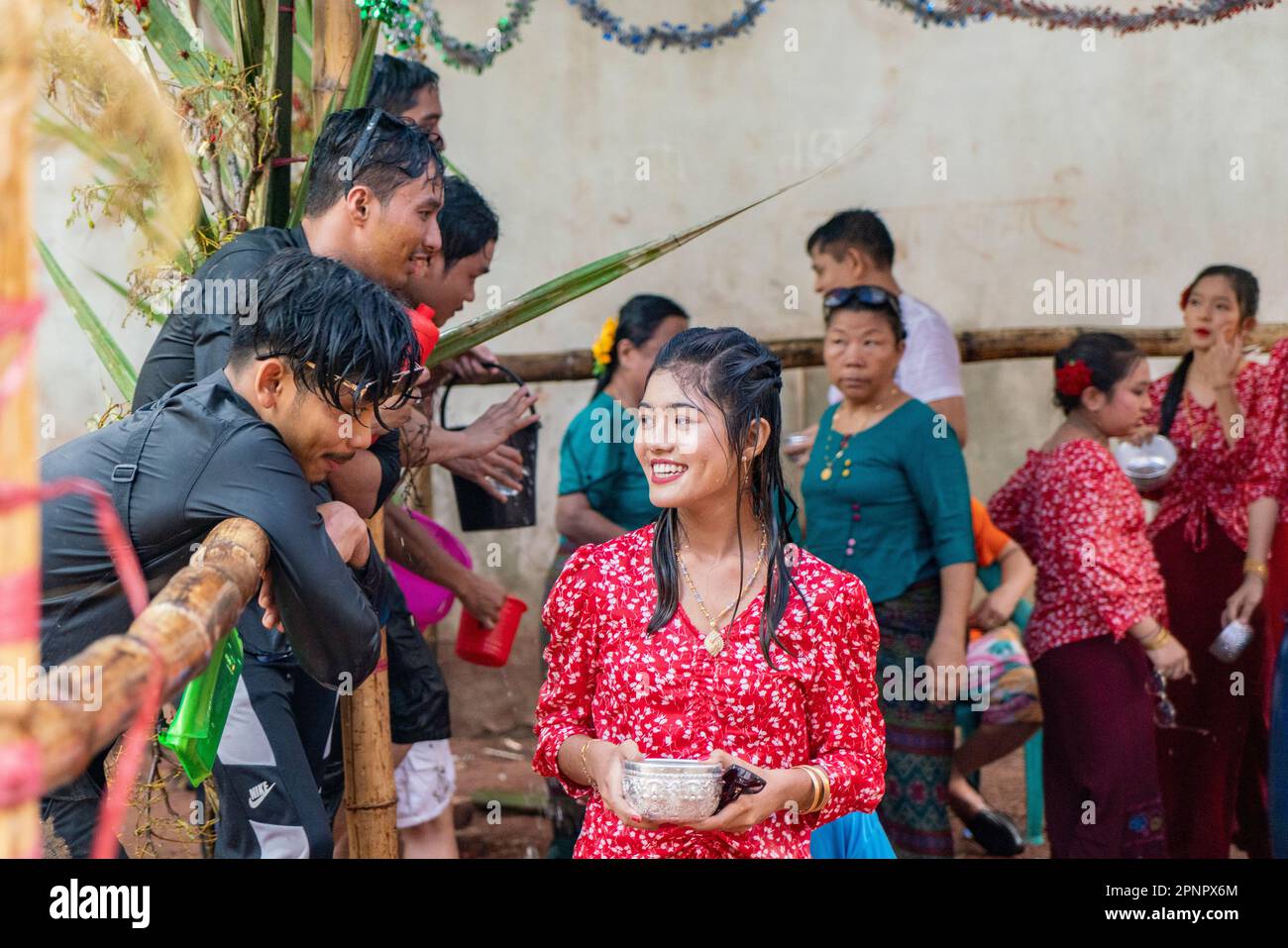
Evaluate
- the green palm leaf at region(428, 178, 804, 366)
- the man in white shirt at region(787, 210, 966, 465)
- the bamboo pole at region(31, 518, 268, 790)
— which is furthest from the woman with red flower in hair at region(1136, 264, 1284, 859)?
the bamboo pole at region(31, 518, 268, 790)

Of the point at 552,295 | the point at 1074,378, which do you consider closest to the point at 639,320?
the point at 1074,378

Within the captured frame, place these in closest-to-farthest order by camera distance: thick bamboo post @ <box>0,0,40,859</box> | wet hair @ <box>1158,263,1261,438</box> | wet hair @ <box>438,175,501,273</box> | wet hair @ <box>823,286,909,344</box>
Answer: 1. thick bamboo post @ <box>0,0,40,859</box>
2. wet hair @ <box>438,175,501,273</box>
3. wet hair @ <box>823,286,909,344</box>
4. wet hair @ <box>1158,263,1261,438</box>

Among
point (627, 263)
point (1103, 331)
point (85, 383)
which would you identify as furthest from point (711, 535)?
point (85, 383)

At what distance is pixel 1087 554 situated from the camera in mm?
3859

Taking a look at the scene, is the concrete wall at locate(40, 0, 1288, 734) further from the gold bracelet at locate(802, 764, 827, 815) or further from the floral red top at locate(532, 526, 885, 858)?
the gold bracelet at locate(802, 764, 827, 815)

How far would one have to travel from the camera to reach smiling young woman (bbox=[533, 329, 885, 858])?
2.21 metres

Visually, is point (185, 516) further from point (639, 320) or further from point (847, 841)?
point (639, 320)

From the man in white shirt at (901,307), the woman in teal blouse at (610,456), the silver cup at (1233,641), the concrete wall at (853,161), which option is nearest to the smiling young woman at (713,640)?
the woman in teal blouse at (610,456)

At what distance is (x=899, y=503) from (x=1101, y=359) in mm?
816

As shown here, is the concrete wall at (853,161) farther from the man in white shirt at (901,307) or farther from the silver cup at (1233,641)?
the silver cup at (1233,641)

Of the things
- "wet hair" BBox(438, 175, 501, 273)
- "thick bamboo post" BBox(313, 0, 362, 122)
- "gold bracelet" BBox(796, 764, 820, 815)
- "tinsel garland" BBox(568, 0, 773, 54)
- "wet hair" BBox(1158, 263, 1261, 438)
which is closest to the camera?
"gold bracelet" BBox(796, 764, 820, 815)

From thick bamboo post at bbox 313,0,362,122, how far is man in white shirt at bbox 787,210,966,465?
1.61 m

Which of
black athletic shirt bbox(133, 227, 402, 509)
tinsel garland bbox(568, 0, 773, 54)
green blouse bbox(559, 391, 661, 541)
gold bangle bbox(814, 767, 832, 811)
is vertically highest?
tinsel garland bbox(568, 0, 773, 54)
